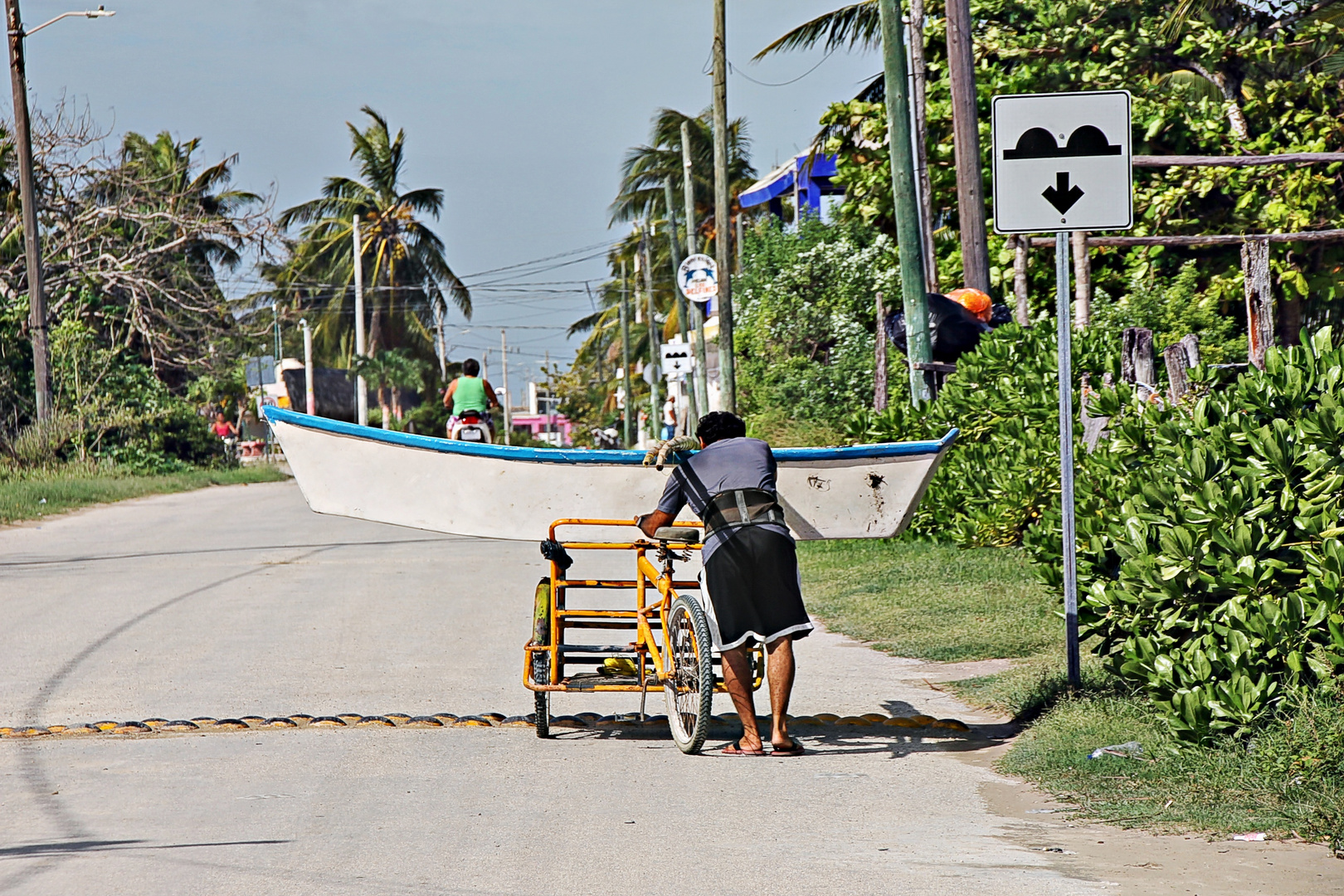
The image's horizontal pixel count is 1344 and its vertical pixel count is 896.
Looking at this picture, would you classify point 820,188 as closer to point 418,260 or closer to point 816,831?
point 418,260

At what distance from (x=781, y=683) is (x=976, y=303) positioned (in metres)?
10.8

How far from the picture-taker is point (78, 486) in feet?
92.3

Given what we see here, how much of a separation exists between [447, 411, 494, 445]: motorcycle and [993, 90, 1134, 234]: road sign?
38.6 ft

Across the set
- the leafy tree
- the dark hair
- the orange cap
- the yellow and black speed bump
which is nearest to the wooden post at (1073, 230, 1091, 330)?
the orange cap

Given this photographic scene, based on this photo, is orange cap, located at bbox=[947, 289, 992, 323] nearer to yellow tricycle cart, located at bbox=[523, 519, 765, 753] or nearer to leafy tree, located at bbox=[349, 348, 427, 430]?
yellow tricycle cart, located at bbox=[523, 519, 765, 753]

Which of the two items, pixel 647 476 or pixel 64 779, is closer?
pixel 64 779

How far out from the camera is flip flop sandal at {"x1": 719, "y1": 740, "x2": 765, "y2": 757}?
7.32 metres

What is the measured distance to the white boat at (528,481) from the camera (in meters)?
8.87

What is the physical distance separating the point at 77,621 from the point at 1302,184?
49.9ft

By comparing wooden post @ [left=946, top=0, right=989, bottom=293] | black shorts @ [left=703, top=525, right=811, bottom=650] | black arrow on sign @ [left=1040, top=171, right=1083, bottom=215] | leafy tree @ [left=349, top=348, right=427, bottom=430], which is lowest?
black shorts @ [left=703, top=525, right=811, bottom=650]

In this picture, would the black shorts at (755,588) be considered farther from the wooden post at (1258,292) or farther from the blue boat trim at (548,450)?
the wooden post at (1258,292)

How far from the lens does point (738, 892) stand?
4902 mm

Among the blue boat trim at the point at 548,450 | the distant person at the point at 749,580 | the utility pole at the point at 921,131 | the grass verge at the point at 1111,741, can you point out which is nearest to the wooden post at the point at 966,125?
the utility pole at the point at 921,131

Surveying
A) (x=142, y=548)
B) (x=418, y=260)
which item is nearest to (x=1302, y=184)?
(x=142, y=548)
